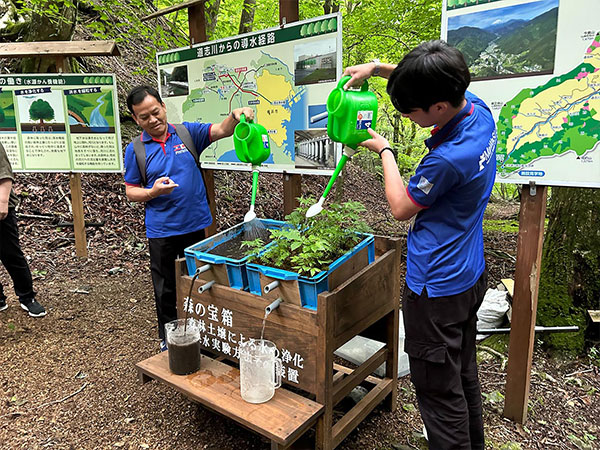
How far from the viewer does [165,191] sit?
2.56 metres

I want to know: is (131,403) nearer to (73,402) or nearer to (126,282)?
(73,402)

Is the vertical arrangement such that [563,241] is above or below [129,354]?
above

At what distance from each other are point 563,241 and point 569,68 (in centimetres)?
161

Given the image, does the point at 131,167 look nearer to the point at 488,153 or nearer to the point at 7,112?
the point at 488,153

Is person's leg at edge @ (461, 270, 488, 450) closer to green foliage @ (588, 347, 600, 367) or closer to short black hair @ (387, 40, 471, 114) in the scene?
short black hair @ (387, 40, 471, 114)

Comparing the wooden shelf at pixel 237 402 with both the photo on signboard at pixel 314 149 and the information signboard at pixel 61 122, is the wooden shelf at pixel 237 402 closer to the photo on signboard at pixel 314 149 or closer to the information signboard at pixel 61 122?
the photo on signboard at pixel 314 149

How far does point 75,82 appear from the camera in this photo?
4.73 metres

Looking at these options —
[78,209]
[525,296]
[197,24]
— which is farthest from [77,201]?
[525,296]

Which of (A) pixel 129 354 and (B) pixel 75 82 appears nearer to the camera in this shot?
(A) pixel 129 354

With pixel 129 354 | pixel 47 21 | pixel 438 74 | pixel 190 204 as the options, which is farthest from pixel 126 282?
pixel 438 74

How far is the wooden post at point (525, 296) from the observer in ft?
7.13

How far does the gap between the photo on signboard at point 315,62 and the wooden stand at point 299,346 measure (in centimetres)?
116

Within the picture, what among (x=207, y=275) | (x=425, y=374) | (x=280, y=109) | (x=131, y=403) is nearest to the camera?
(x=425, y=374)

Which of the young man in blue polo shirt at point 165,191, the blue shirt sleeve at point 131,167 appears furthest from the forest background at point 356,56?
the blue shirt sleeve at point 131,167
